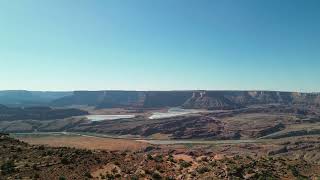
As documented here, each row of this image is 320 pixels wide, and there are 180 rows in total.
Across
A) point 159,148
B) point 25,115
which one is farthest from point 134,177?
point 25,115

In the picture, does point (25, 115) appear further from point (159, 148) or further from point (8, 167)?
point (8, 167)

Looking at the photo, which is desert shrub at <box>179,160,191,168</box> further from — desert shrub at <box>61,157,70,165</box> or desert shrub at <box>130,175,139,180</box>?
desert shrub at <box>61,157,70,165</box>

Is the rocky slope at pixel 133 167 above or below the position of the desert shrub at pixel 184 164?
below

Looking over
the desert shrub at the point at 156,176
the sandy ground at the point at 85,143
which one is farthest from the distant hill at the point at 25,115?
the desert shrub at the point at 156,176

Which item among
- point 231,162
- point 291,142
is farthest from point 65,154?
point 291,142

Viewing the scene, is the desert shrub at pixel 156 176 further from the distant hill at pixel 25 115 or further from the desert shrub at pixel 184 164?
the distant hill at pixel 25 115

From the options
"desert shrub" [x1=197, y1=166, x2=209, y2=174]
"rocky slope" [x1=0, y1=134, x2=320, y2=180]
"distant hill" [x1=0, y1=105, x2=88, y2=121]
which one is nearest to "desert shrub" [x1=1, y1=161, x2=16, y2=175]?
"rocky slope" [x1=0, y1=134, x2=320, y2=180]

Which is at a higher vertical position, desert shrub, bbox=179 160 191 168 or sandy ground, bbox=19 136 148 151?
desert shrub, bbox=179 160 191 168
